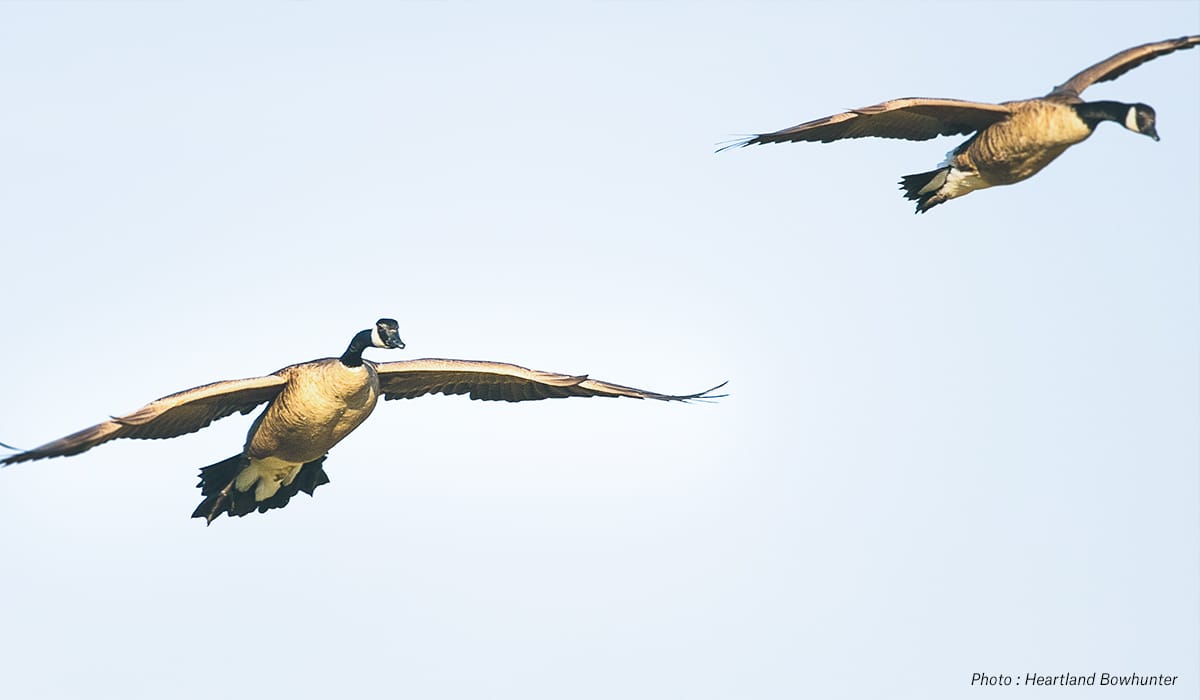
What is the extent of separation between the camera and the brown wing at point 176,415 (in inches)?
598

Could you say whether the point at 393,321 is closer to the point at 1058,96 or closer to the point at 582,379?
the point at 582,379

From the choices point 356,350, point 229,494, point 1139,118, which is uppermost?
point 1139,118

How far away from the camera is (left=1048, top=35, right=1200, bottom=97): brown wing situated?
660 inches

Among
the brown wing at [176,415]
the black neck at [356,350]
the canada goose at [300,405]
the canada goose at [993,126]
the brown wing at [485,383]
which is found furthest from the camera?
the brown wing at [485,383]

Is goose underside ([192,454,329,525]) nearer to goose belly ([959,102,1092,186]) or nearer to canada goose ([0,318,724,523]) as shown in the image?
canada goose ([0,318,724,523])

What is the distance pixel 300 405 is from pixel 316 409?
16 centimetres

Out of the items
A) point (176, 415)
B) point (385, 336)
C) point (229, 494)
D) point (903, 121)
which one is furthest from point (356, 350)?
point (903, 121)

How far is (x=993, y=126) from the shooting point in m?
17.3

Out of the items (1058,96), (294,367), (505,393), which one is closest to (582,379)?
(505,393)

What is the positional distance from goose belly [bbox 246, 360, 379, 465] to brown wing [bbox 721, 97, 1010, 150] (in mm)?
4454

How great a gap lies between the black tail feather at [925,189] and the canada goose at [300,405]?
335 cm

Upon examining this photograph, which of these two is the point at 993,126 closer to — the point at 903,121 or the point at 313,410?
the point at 903,121

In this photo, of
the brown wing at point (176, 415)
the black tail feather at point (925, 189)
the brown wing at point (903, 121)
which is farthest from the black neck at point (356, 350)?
the black tail feather at point (925, 189)

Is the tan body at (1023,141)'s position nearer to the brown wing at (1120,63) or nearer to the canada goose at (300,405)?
Result: the brown wing at (1120,63)
